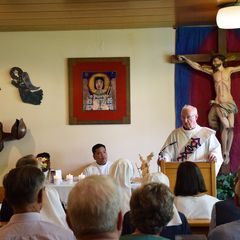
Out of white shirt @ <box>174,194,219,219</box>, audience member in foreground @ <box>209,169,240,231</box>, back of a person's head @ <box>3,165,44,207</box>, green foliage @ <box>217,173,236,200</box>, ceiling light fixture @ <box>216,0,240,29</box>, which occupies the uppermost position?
ceiling light fixture @ <box>216,0,240,29</box>

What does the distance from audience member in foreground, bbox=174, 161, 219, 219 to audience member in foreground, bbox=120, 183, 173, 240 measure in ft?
4.31

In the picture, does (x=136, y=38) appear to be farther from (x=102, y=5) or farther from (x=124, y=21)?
(x=102, y=5)

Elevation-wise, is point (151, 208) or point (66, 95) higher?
point (66, 95)

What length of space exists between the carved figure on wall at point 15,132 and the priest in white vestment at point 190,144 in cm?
236

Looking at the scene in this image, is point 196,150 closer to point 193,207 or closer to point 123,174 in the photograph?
point 123,174

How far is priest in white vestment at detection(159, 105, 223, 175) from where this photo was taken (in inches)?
189

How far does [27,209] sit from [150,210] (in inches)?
18.6

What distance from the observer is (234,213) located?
2.68 m

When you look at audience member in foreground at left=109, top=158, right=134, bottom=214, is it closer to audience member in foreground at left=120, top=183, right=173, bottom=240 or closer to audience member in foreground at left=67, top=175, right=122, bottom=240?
audience member in foreground at left=120, top=183, right=173, bottom=240

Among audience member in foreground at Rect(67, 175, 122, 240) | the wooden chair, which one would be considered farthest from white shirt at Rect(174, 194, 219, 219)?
audience member in foreground at Rect(67, 175, 122, 240)

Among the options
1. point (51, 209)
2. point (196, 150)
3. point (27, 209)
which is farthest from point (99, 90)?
point (27, 209)

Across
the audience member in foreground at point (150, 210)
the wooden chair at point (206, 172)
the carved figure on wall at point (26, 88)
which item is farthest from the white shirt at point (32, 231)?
the carved figure on wall at point (26, 88)

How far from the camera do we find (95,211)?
54.2 inches

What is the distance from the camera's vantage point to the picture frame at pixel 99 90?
6574mm
